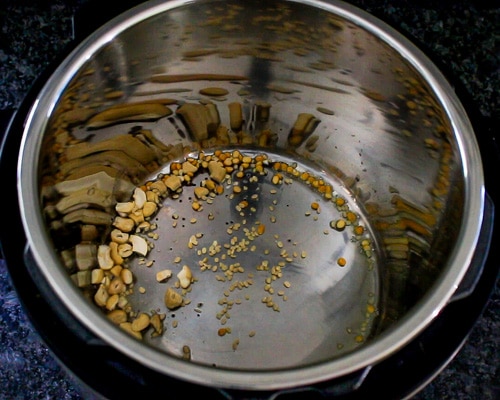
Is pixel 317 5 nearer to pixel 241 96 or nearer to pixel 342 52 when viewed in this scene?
pixel 342 52

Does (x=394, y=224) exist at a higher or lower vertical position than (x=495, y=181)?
lower

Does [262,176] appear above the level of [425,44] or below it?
below

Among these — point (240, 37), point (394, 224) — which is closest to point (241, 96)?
point (240, 37)

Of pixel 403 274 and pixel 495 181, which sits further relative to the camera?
pixel 403 274
